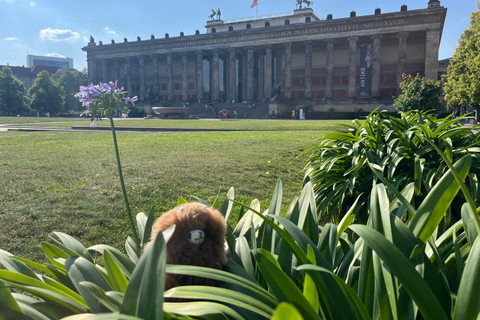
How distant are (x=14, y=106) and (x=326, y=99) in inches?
2037

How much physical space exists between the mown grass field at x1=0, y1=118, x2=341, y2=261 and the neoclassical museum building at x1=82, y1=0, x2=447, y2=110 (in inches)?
1724

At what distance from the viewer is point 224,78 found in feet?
226

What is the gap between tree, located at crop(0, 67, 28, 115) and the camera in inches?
2420

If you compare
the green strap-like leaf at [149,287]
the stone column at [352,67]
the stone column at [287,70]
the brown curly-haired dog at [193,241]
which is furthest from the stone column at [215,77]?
the green strap-like leaf at [149,287]

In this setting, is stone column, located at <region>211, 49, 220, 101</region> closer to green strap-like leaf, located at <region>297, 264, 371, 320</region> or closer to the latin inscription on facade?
the latin inscription on facade

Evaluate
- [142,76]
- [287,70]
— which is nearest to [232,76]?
[287,70]

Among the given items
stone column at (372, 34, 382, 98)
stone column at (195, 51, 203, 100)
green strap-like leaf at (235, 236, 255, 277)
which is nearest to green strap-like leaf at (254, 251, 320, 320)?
green strap-like leaf at (235, 236, 255, 277)

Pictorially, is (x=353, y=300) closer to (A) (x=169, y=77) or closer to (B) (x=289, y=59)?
(B) (x=289, y=59)

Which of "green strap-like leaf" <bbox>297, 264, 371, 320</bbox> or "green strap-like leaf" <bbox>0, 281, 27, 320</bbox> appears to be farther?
"green strap-like leaf" <bbox>297, 264, 371, 320</bbox>

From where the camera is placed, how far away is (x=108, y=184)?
596 cm

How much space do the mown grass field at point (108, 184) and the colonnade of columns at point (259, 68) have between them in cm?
4913

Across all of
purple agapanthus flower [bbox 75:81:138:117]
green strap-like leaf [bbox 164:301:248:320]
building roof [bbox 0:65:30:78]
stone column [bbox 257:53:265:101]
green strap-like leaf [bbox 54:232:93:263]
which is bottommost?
green strap-like leaf [bbox 54:232:93:263]

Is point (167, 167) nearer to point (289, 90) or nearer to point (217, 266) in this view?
point (217, 266)

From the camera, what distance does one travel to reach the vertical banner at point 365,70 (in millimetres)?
53094
